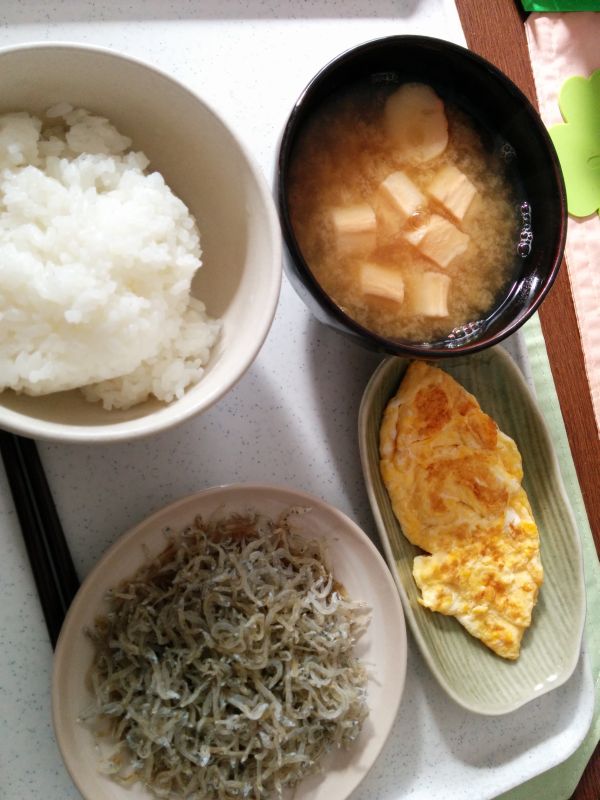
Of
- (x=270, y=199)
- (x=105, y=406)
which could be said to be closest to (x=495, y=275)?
(x=270, y=199)

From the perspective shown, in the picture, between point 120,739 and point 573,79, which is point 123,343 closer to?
point 120,739

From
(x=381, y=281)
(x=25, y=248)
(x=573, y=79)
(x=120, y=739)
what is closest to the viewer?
(x=25, y=248)

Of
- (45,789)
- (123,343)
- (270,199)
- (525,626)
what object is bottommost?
(525,626)

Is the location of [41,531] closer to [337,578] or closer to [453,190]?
[337,578]

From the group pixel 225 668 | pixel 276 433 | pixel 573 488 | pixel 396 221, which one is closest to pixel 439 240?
pixel 396 221

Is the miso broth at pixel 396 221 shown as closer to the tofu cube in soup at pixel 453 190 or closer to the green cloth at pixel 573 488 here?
the tofu cube in soup at pixel 453 190

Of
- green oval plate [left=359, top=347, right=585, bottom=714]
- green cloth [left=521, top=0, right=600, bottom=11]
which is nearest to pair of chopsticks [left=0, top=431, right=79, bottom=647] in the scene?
green oval plate [left=359, top=347, right=585, bottom=714]
